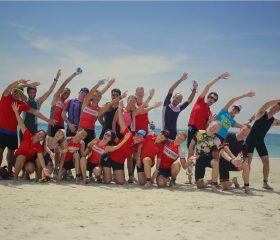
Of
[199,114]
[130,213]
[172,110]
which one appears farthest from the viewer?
[172,110]

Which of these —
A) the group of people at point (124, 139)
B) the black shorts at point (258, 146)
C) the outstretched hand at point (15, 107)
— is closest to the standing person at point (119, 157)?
the group of people at point (124, 139)

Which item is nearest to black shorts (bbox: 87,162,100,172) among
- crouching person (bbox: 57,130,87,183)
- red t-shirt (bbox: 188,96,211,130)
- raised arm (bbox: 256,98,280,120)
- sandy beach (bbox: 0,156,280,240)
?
crouching person (bbox: 57,130,87,183)

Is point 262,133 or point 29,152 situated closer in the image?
point 29,152

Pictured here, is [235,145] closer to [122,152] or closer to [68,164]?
[122,152]

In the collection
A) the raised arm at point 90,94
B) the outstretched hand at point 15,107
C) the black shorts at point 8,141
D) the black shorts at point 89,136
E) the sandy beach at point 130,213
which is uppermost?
the raised arm at point 90,94

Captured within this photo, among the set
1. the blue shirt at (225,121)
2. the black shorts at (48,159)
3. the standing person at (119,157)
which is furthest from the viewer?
the blue shirt at (225,121)

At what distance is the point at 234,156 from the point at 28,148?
524 centimetres

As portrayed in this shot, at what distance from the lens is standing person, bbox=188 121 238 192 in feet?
25.5

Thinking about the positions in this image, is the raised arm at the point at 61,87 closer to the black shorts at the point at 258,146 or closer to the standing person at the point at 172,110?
the standing person at the point at 172,110

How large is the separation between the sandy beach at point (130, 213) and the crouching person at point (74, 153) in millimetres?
480

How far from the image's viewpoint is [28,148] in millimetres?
7809

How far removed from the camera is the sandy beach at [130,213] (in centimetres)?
435

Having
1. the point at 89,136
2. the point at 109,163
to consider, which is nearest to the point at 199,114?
the point at 109,163

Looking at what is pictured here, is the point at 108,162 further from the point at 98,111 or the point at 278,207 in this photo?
the point at 278,207
